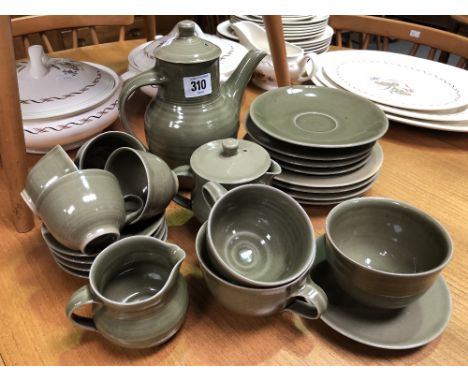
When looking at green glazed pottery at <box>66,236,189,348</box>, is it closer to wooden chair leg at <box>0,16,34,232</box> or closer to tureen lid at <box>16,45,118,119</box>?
wooden chair leg at <box>0,16,34,232</box>

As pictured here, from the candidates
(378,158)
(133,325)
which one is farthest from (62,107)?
(378,158)

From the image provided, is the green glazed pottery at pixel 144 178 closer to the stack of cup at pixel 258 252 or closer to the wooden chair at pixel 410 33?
the stack of cup at pixel 258 252

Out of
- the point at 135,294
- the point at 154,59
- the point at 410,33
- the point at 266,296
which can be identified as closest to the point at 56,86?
the point at 154,59

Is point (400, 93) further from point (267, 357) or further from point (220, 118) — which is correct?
point (267, 357)

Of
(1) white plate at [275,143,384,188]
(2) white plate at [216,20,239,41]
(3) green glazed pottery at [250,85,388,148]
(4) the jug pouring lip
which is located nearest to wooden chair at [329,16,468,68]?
(2) white plate at [216,20,239,41]

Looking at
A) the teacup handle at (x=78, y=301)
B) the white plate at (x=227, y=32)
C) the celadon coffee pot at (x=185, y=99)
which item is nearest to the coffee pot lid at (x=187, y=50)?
the celadon coffee pot at (x=185, y=99)

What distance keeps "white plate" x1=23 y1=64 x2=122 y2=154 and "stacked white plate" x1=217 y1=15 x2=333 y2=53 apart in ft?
1.78

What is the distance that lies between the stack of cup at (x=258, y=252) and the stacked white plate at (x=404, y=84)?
1.44ft

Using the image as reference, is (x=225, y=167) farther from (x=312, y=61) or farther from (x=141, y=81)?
(x=312, y=61)

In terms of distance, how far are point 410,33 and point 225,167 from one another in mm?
884

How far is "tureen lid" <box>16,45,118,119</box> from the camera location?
0.66 metres

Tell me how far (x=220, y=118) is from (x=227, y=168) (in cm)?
12

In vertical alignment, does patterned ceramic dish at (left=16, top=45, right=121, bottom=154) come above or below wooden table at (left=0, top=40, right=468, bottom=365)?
above

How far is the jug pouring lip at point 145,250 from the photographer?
0.40 m
